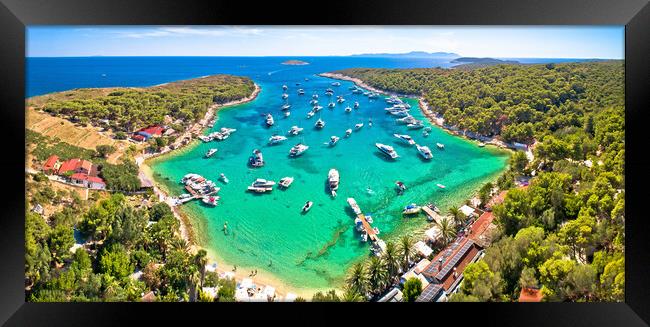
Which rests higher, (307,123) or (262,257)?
(307,123)

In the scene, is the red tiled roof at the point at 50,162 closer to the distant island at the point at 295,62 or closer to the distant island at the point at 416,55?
the distant island at the point at 295,62

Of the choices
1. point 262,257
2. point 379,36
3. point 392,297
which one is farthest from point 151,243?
point 379,36

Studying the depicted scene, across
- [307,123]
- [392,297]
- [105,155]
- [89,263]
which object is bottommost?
[392,297]

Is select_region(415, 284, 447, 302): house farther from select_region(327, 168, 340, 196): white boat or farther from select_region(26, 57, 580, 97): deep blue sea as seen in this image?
select_region(26, 57, 580, 97): deep blue sea

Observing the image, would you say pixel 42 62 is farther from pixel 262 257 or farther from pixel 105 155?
pixel 262 257

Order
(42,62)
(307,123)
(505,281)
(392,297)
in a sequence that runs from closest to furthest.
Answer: (505,281), (392,297), (42,62), (307,123)

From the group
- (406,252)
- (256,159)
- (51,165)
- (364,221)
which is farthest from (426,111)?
(51,165)

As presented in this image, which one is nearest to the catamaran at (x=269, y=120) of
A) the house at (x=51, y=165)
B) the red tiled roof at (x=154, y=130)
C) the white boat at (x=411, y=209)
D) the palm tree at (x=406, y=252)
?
the red tiled roof at (x=154, y=130)
